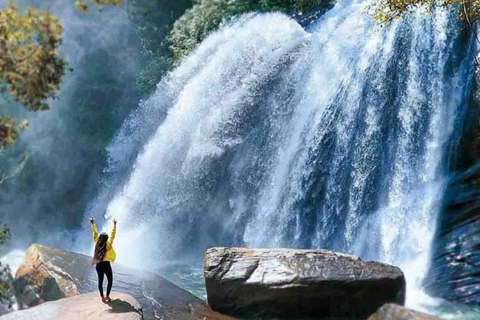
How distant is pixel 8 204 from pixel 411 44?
66.7 ft

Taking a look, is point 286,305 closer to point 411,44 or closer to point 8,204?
point 411,44

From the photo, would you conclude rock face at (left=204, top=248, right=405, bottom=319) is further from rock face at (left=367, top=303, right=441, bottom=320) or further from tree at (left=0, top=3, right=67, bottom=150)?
tree at (left=0, top=3, right=67, bottom=150)

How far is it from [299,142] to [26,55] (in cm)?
1246

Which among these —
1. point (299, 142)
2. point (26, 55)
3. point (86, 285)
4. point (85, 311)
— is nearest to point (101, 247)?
point (85, 311)

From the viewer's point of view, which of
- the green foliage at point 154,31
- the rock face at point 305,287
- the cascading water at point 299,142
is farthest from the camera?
the green foliage at point 154,31

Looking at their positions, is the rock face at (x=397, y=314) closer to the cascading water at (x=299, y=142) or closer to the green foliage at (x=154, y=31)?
the cascading water at (x=299, y=142)

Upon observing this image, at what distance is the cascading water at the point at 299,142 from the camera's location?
15.6 meters

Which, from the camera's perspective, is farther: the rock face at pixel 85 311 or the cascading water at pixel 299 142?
the cascading water at pixel 299 142

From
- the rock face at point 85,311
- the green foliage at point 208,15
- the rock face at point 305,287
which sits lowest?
the rock face at point 305,287

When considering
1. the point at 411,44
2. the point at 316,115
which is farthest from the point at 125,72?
the point at 411,44

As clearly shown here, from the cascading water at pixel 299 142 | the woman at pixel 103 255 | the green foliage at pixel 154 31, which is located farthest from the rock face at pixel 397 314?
the green foliage at pixel 154 31

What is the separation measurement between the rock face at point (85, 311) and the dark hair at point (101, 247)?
926 millimetres

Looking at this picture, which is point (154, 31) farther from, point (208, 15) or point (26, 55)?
point (26, 55)

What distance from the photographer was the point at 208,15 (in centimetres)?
2494
